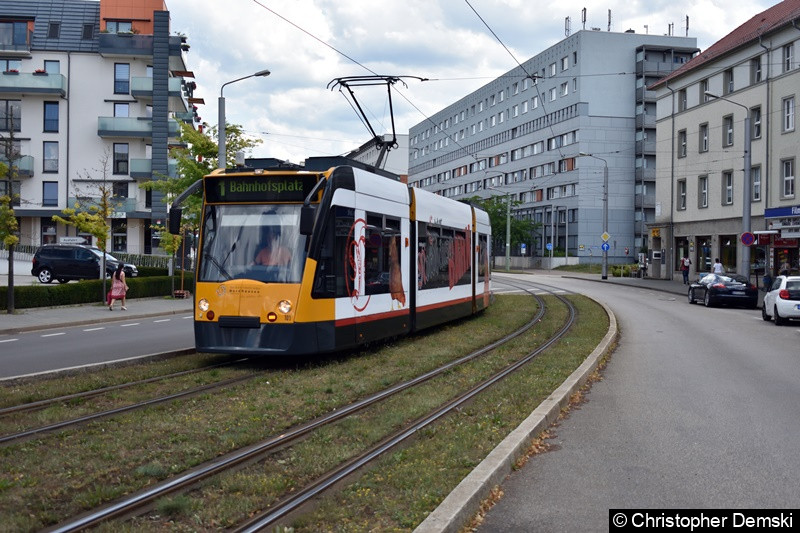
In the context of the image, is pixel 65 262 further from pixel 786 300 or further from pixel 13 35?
pixel 786 300

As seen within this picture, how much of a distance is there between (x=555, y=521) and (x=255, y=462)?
255 centimetres

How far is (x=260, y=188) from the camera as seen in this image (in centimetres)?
1240

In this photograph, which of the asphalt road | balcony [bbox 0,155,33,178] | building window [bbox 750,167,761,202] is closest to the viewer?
the asphalt road

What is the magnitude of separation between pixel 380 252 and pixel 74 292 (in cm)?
1716

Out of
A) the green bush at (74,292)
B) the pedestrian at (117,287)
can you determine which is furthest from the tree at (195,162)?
the pedestrian at (117,287)

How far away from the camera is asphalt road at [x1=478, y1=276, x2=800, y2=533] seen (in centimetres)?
552

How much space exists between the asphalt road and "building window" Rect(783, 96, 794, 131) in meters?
27.0

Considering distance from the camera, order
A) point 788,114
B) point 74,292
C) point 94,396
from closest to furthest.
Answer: point 94,396, point 74,292, point 788,114

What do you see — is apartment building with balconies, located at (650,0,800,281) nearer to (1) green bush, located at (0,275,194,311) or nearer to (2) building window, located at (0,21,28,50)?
(1) green bush, located at (0,275,194,311)

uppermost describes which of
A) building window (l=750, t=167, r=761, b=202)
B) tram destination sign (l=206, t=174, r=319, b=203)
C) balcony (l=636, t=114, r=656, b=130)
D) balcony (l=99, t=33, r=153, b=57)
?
balcony (l=99, t=33, r=153, b=57)

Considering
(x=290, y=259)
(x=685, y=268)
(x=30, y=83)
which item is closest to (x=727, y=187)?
(x=685, y=268)

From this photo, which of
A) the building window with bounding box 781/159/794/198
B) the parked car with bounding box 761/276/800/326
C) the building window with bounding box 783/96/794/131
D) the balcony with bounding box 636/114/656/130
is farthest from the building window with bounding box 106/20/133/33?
the parked car with bounding box 761/276/800/326

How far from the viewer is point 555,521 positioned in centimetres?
516

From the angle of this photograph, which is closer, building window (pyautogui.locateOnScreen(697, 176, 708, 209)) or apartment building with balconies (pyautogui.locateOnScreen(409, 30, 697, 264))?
building window (pyautogui.locateOnScreen(697, 176, 708, 209))
